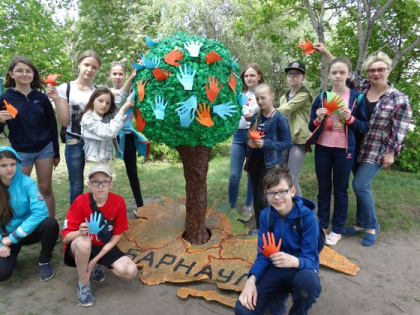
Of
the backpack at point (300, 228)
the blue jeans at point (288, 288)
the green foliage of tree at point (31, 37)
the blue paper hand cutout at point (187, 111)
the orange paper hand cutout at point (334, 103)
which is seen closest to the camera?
the blue jeans at point (288, 288)

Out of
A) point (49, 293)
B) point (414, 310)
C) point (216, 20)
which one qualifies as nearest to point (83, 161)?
point (49, 293)

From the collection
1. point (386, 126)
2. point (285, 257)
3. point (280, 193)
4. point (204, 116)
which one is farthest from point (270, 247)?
point (386, 126)

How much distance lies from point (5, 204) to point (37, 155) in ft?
1.96

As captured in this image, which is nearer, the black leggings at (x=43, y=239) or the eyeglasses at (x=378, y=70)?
the black leggings at (x=43, y=239)

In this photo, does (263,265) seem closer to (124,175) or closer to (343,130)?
(343,130)

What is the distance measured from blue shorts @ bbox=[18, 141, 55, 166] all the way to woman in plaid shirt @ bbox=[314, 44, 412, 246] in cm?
281

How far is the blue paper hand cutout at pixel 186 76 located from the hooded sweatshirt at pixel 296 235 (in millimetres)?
1061

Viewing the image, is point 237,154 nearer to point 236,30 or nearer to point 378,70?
point 378,70

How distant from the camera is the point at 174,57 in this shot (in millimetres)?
2336

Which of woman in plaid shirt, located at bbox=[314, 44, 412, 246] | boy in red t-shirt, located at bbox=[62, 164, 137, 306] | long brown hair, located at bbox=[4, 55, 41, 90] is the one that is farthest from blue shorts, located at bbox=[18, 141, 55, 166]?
woman in plaid shirt, located at bbox=[314, 44, 412, 246]

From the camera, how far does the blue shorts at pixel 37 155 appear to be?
2895 millimetres

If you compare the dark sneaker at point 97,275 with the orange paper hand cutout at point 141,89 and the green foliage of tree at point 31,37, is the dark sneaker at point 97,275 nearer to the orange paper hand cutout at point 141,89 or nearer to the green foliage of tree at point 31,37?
the orange paper hand cutout at point 141,89

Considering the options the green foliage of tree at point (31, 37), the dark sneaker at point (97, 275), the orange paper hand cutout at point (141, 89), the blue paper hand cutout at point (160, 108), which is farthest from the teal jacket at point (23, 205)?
the green foliage of tree at point (31, 37)

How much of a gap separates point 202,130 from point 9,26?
1307 centimetres
